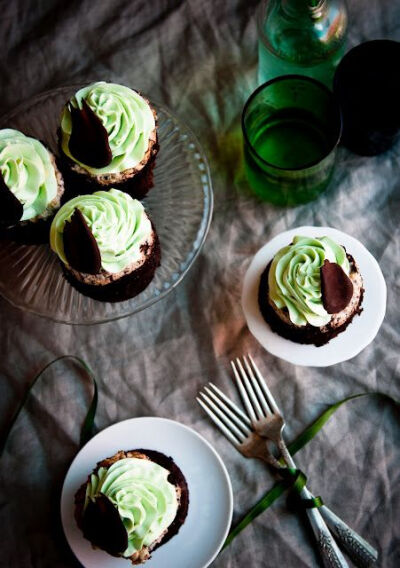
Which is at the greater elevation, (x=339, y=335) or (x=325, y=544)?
(x=339, y=335)

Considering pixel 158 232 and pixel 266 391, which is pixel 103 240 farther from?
pixel 266 391

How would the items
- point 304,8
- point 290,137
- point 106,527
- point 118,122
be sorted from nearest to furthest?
1. point 106,527
2. point 118,122
3. point 304,8
4. point 290,137

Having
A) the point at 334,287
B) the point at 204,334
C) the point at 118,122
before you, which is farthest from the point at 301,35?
the point at 204,334

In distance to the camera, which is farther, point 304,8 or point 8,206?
point 304,8

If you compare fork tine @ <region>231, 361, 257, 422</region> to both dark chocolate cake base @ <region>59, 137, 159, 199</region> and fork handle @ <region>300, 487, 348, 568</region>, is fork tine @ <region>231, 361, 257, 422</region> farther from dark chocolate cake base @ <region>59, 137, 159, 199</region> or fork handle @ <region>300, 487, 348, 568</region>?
dark chocolate cake base @ <region>59, 137, 159, 199</region>

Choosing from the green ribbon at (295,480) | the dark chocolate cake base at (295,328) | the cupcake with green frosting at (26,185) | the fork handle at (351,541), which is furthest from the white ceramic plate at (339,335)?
the cupcake with green frosting at (26,185)

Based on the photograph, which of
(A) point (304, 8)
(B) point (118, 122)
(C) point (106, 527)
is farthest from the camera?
(A) point (304, 8)

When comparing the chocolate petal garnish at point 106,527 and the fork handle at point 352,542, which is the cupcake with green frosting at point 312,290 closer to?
the fork handle at point 352,542
